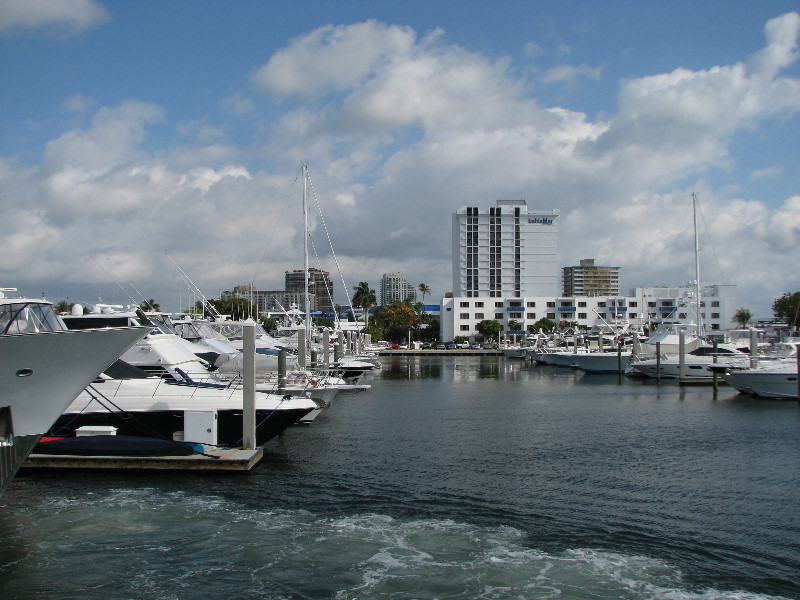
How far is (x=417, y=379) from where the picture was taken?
6300 cm

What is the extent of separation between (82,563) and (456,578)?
7284mm

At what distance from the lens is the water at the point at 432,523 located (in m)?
12.6

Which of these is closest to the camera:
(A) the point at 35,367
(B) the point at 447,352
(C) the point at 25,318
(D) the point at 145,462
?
(A) the point at 35,367

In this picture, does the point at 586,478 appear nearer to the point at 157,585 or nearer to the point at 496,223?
the point at 157,585

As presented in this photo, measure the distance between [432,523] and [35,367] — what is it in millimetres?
9563

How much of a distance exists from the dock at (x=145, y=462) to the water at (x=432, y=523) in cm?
35

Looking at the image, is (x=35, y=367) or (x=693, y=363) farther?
(x=693, y=363)

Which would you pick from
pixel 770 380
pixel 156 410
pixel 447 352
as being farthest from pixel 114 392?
pixel 447 352

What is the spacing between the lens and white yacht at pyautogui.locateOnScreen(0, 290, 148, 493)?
14.9 metres

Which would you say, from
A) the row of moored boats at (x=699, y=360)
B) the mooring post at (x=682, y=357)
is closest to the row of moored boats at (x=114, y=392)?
the row of moored boats at (x=699, y=360)

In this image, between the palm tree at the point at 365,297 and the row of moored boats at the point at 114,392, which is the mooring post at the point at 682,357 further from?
the palm tree at the point at 365,297

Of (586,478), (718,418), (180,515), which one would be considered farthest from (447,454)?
(718,418)

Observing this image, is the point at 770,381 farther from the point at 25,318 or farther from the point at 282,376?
the point at 25,318

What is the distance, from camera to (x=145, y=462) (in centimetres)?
2008
